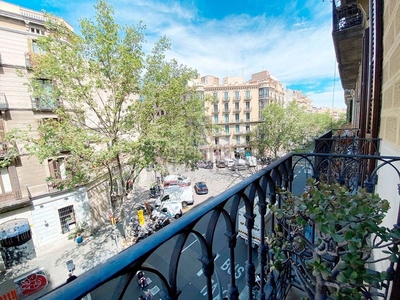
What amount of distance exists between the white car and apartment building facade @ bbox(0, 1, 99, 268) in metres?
4.96

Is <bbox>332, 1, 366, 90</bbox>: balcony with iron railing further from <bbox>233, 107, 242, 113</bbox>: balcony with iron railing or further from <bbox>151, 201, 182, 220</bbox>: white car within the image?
<bbox>233, 107, 242, 113</bbox>: balcony with iron railing

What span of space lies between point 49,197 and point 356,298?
12.7 m

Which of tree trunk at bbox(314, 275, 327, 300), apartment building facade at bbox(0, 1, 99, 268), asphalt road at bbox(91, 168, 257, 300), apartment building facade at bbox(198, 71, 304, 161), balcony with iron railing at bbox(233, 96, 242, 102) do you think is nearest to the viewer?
tree trunk at bbox(314, 275, 327, 300)

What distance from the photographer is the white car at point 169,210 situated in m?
12.2

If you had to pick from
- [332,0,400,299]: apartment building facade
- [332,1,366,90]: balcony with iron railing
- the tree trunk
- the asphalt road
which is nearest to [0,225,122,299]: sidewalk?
the asphalt road

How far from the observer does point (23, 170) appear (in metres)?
9.51

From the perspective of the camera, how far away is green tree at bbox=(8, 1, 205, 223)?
739cm

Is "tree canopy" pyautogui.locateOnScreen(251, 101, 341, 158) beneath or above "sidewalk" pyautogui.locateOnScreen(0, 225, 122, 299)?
above

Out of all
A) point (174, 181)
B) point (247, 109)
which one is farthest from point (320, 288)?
point (247, 109)

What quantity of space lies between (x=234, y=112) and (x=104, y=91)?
2514cm

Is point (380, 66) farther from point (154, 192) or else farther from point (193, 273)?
point (154, 192)

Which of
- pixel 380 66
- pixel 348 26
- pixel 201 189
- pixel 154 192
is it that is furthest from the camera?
pixel 201 189

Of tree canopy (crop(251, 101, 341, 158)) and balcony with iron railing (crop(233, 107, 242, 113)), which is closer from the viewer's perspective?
tree canopy (crop(251, 101, 341, 158))

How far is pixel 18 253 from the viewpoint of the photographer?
363 inches
